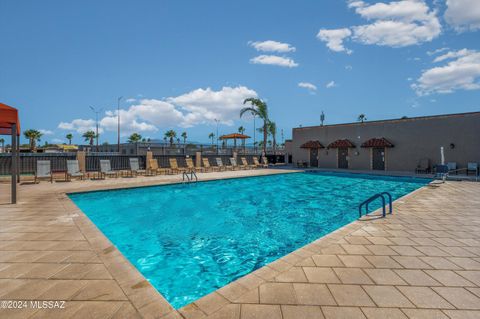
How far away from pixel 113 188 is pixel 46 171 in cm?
387

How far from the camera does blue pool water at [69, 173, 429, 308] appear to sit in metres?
3.81

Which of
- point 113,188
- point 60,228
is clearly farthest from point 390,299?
point 113,188

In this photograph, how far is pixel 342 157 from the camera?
67.0ft

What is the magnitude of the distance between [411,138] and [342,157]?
515 centimetres

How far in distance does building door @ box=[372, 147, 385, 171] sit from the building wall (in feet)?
1.00

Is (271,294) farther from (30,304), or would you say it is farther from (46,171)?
(46,171)

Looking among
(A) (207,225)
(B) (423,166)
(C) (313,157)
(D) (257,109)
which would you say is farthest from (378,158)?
(A) (207,225)

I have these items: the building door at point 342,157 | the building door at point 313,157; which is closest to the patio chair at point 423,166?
the building door at point 342,157

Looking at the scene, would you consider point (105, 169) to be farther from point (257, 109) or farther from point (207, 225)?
point (257, 109)

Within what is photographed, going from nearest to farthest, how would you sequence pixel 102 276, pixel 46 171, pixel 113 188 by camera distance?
pixel 102 276 < pixel 113 188 < pixel 46 171

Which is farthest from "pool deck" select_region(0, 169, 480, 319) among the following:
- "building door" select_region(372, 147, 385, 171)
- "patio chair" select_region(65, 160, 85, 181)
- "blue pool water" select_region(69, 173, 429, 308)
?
"building door" select_region(372, 147, 385, 171)

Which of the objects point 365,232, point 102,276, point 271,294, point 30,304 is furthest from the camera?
point 365,232

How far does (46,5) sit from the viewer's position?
793 cm

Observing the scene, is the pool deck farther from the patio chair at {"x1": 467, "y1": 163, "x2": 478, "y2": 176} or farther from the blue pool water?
the patio chair at {"x1": 467, "y1": 163, "x2": 478, "y2": 176}
